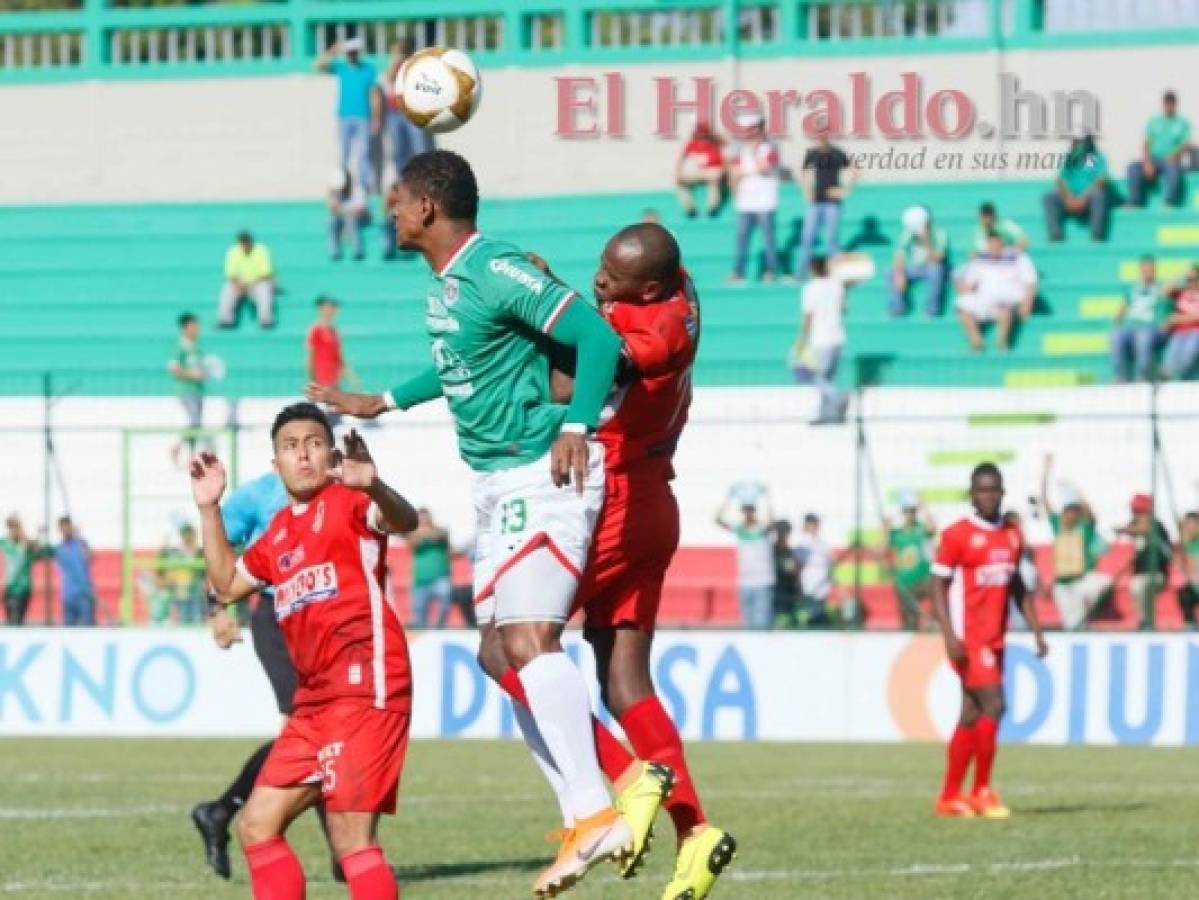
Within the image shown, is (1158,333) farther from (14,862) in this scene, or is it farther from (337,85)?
(14,862)

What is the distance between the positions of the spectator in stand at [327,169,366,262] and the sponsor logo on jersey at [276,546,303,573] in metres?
24.6

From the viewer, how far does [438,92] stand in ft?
35.4

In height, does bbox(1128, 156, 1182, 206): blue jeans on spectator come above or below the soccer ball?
above

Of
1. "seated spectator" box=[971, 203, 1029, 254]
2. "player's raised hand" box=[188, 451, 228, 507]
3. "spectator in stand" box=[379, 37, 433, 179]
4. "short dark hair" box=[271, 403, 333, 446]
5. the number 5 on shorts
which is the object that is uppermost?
"spectator in stand" box=[379, 37, 433, 179]

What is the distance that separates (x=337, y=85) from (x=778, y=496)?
41.2ft

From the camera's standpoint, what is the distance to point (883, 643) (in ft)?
74.4

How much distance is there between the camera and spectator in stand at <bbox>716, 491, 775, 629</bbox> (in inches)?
948

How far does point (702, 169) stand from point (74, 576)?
10.2 m

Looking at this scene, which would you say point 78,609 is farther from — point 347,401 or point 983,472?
point 347,401

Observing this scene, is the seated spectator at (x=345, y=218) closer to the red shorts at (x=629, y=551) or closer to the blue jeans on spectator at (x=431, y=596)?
the blue jeans on spectator at (x=431, y=596)

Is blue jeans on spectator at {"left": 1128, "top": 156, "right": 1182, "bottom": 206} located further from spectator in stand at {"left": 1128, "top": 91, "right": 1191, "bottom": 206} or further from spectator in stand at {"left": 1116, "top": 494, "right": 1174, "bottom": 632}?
spectator in stand at {"left": 1116, "top": 494, "right": 1174, "bottom": 632}

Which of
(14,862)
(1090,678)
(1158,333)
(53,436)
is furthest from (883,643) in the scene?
(14,862)

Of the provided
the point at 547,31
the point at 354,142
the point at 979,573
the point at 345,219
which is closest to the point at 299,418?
the point at 979,573

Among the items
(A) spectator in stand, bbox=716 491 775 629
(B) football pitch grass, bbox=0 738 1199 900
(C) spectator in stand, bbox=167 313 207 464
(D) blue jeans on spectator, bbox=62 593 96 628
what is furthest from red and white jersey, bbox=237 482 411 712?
(C) spectator in stand, bbox=167 313 207 464
